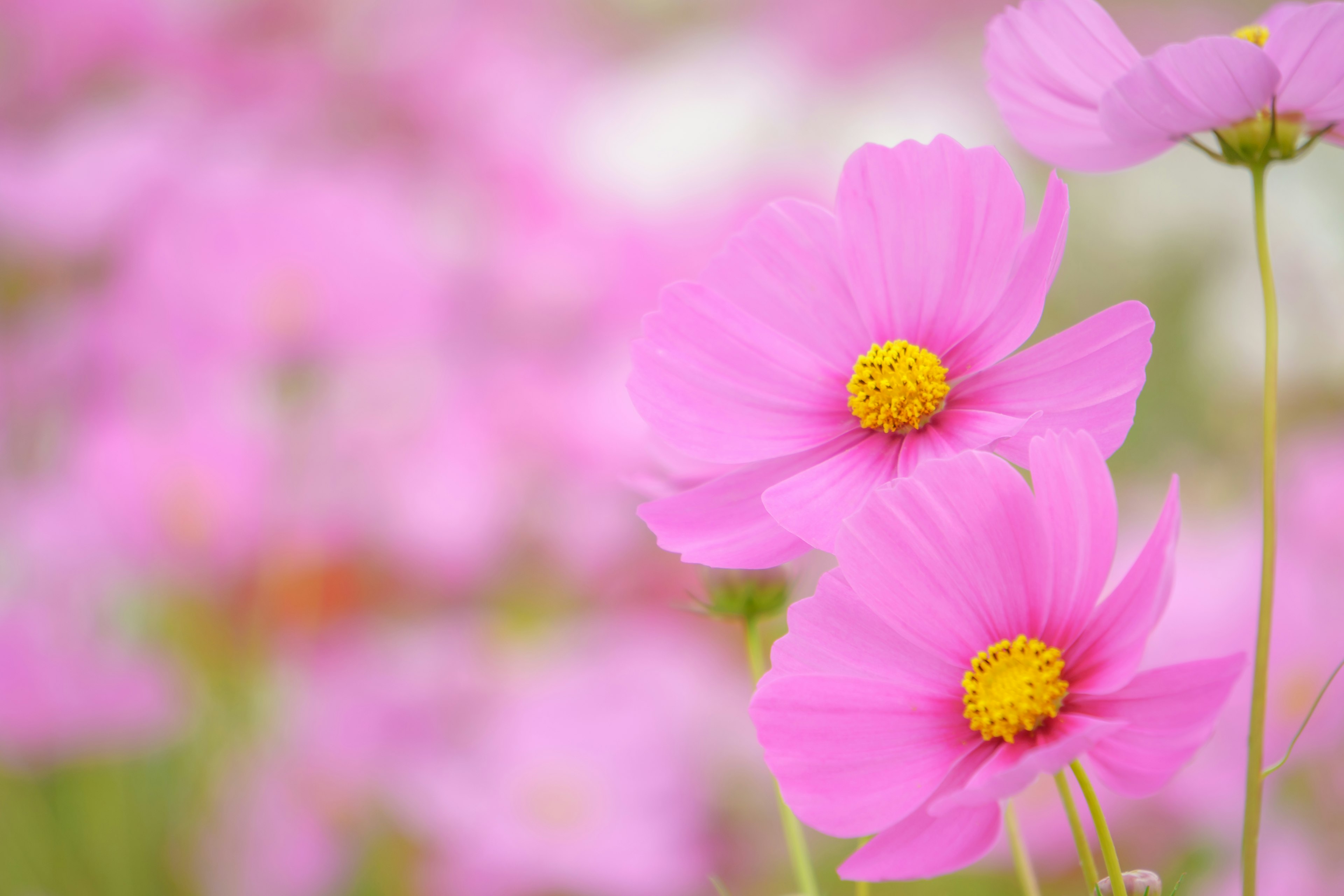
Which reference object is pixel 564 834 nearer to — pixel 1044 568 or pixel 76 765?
pixel 76 765

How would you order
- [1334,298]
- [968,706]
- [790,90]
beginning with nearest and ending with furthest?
[968,706] < [1334,298] < [790,90]

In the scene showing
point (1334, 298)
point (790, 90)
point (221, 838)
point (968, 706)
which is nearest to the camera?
point (968, 706)

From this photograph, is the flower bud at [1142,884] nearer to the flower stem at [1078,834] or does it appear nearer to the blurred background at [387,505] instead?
the flower stem at [1078,834]

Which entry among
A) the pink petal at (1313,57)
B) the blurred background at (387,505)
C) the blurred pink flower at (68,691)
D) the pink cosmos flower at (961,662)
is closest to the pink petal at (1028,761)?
the pink cosmos flower at (961,662)

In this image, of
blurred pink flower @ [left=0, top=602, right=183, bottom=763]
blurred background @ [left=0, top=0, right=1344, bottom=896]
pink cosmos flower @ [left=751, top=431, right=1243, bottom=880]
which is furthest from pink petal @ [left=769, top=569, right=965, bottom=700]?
blurred pink flower @ [left=0, top=602, right=183, bottom=763]

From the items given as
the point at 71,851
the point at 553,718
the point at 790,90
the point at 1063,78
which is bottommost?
the point at 71,851

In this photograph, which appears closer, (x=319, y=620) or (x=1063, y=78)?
(x=1063, y=78)

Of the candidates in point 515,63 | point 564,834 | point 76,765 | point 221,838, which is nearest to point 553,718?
point 564,834
